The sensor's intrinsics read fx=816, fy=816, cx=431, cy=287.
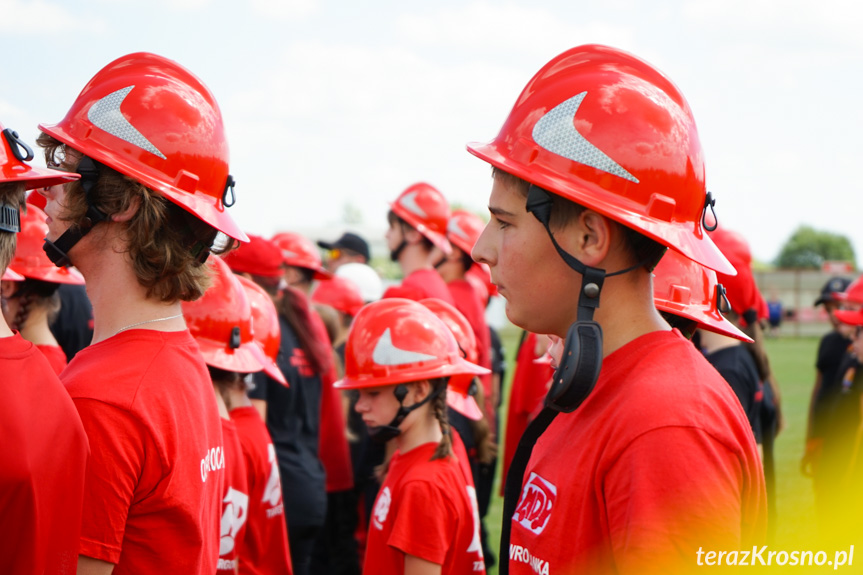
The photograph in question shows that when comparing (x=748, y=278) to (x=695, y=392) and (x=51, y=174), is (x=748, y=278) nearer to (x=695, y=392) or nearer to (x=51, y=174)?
(x=695, y=392)

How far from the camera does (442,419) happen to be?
14.1ft

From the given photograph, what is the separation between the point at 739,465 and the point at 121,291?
1.83 metres

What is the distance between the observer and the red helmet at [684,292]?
3.46 meters

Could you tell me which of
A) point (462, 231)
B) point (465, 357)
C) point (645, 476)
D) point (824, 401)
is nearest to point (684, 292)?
point (645, 476)

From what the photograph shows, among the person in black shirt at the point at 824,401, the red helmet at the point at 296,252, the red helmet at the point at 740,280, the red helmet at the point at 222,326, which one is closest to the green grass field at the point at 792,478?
the person in black shirt at the point at 824,401

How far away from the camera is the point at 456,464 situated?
403cm

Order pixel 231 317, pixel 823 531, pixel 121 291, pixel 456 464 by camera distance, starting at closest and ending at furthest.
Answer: pixel 121 291
pixel 456 464
pixel 231 317
pixel 823 531

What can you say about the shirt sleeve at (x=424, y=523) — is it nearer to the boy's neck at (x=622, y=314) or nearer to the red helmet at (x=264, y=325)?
the red helmet at (x=264, y=325)

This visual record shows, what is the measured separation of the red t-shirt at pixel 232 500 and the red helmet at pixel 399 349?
651mm

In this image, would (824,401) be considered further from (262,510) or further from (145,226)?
(145,226)

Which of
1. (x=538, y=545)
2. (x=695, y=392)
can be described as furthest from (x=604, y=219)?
(x=538, y=545)

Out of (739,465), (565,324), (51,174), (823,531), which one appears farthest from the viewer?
(823,531)

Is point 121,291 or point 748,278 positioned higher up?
point 121,291

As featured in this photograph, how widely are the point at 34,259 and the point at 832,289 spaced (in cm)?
937
